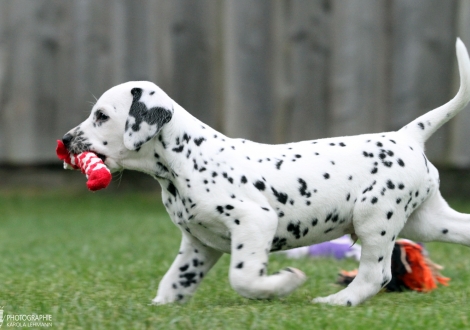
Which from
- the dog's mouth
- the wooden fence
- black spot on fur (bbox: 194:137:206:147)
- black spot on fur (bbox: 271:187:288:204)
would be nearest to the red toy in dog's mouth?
the dog's mouth

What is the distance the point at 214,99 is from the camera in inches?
344

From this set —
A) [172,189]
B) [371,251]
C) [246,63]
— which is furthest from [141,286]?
[246,63]

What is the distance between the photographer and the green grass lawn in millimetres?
3344

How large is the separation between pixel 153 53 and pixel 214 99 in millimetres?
855

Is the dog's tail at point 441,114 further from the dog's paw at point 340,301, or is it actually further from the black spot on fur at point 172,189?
the black spot on fur at point 172,189

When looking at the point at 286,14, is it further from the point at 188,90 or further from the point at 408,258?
the point at 408,258

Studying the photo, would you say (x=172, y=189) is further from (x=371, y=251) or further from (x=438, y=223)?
(x=438, y=223)

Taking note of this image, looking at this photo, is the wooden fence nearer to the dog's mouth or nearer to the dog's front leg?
the dog's front leg

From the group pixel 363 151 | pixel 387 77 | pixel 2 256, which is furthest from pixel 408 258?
pixel 387 77

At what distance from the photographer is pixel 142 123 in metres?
3.82

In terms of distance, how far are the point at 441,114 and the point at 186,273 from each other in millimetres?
1605

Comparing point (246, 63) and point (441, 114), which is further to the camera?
point (246, 63)

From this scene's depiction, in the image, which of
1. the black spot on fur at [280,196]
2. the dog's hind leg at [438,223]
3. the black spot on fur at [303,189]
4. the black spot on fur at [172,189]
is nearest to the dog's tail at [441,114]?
the dog's hind leg at [438,223]

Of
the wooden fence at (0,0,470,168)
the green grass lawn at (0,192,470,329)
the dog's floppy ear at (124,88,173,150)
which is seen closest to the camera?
the green grass lawn at (0,192,470,329)
